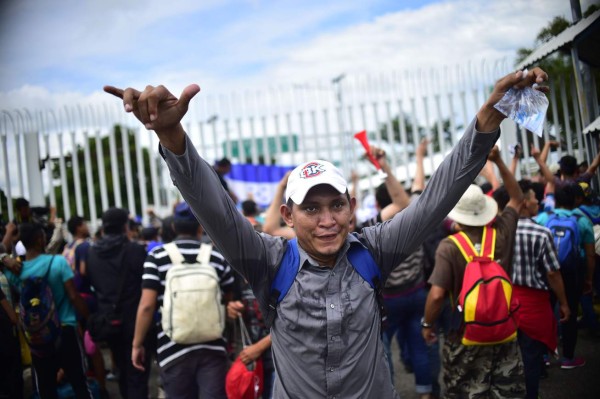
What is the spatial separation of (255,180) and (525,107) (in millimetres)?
7934

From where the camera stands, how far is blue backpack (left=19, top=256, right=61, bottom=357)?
5.04m

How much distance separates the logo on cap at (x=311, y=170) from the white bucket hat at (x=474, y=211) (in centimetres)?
201

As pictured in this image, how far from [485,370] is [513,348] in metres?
0.24

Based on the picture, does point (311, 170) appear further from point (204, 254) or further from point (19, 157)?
point (19, 157)

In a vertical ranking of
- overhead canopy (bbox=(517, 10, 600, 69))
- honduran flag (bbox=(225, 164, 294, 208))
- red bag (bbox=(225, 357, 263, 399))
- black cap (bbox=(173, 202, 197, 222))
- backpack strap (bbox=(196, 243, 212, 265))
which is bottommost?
red bag (bbox=(225, 357, 263, 399))

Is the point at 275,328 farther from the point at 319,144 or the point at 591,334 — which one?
the point at 319,144

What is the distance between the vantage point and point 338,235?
2283mm

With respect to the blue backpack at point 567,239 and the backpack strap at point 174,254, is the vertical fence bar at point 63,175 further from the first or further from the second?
the blue backpack at point 567,239

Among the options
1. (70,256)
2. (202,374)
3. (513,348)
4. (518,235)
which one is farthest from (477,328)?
(70,256)

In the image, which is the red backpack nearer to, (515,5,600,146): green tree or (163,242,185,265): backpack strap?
(163,242,185,265): backpack strap

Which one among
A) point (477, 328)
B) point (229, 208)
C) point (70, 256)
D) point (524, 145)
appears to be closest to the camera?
point (229, 208)

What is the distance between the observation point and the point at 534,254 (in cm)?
459

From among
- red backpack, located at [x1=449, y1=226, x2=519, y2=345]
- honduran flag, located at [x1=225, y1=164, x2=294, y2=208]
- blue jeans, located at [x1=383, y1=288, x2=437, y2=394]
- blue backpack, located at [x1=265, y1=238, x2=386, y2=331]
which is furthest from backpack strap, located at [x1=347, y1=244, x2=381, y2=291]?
honduran flag, located at [x1=225, y1=164, x2=294, y2=208]

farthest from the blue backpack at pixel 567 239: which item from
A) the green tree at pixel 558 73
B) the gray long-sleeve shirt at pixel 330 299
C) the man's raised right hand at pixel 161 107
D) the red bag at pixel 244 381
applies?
the man's raised right hand at pixel 161 107
